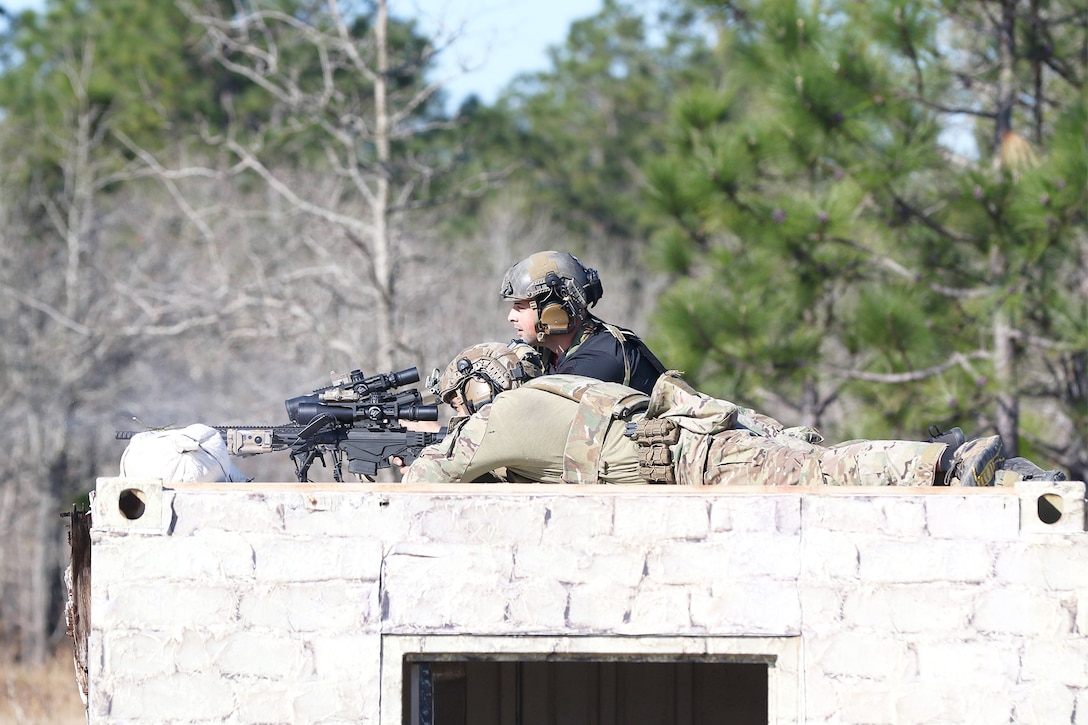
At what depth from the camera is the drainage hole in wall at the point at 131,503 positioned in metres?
5.33

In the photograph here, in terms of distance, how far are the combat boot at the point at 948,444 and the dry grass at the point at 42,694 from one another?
31.8ft

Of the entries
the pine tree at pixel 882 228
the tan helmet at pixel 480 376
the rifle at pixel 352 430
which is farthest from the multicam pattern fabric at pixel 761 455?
the pine tree at pixel 882 228

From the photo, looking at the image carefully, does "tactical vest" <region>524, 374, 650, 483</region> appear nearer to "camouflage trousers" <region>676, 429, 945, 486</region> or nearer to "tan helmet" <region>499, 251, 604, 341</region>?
"camouflage trousers" <region>676, 429, 945, 486</region>

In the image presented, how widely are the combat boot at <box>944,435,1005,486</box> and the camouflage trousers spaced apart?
0.25 ft

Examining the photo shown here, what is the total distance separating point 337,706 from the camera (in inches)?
209

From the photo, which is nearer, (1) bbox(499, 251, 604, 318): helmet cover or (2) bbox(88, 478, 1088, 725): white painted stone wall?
(2) bbox(88, 478, 1088, 725): white painted stone wall

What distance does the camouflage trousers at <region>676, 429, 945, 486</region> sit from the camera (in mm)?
5445

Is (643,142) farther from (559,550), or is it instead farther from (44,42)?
(559,550)

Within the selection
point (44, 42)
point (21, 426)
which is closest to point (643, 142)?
point (44, 42)

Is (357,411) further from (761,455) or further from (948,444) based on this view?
(948,444)

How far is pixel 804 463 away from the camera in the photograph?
5.63m

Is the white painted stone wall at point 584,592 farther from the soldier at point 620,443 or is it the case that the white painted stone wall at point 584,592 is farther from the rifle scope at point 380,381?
the rifle scope at point 380,381

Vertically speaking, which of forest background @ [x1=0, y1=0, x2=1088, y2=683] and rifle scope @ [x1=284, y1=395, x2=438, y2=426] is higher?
forest background @ [x1=0, y1=0, x2=1088, y2=683]

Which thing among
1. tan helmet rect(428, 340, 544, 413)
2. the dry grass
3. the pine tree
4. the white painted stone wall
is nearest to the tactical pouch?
the white painted stone wall
